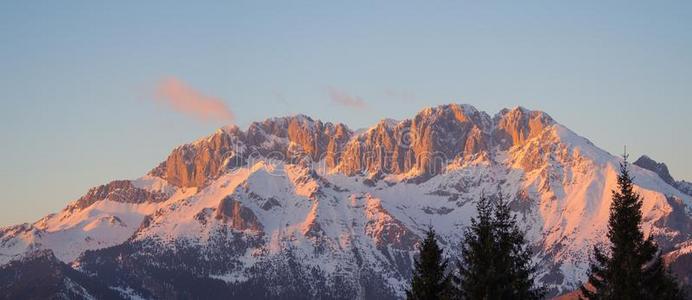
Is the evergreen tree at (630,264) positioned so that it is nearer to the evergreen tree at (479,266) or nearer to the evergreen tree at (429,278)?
the evergreen tree at (479,266)

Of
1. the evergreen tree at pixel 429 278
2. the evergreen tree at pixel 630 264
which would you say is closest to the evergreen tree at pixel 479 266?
the evergreen tree at pixel 429 278

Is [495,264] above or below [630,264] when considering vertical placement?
above

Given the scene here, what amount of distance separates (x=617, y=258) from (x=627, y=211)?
9.38 ft

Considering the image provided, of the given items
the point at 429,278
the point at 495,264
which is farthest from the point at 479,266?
the point at 429,278

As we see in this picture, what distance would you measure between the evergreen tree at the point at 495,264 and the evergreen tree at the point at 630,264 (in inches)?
155

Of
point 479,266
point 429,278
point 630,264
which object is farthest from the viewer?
point 429,278

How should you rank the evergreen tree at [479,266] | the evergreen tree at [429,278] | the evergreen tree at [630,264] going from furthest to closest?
the evergreen tree at [429,278]
the evergreen tree at [479,266]
the evergreen tree at [630,264]

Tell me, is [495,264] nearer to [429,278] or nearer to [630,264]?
[429,278]

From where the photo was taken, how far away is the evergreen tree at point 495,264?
6391 cm

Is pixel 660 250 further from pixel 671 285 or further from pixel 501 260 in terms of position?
pixel 501 260

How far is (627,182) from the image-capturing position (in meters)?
67.6

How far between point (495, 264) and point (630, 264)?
7.08 meters

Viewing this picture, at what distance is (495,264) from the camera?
213 feet

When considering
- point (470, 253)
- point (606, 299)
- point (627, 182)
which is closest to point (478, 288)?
point (470, 253)
